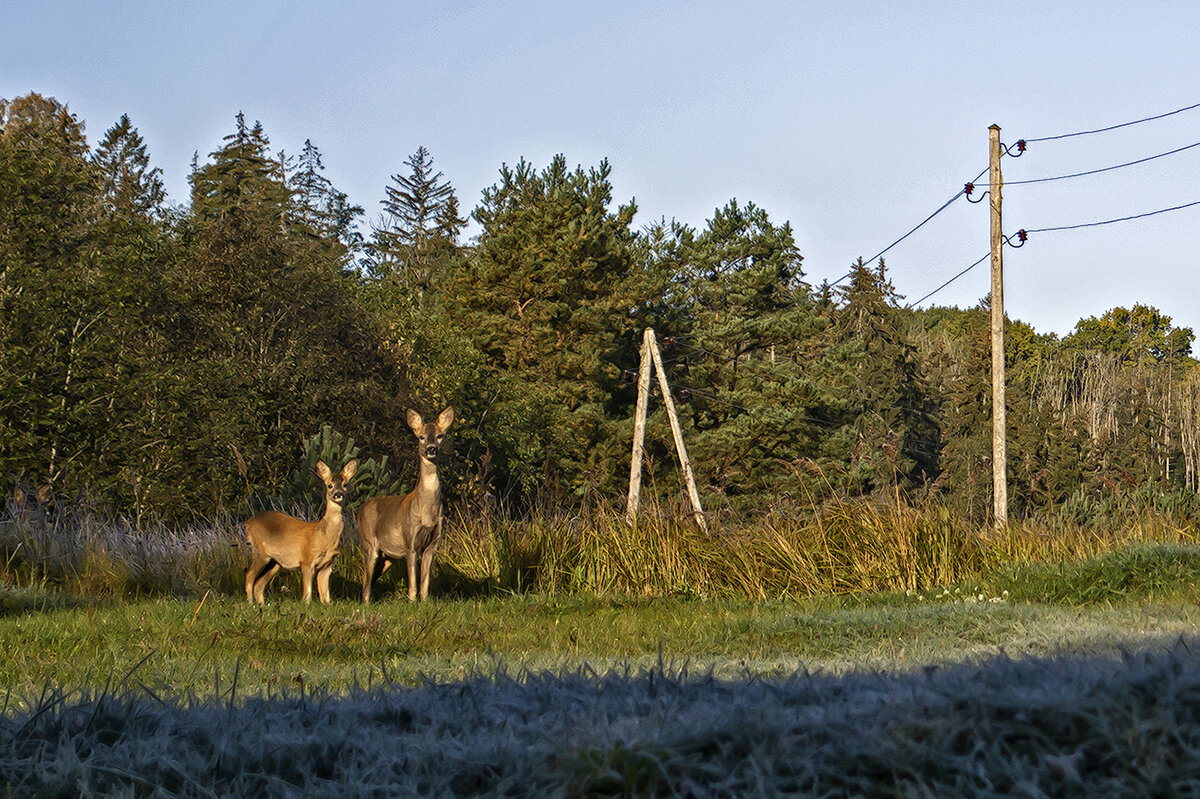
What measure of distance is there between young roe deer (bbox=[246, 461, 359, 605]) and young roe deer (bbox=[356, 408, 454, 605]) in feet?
1.83

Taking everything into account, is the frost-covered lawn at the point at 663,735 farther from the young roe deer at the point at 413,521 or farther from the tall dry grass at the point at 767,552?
the tall dry grass at the point at 767,552

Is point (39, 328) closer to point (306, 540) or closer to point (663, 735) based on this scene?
point (306, 540)

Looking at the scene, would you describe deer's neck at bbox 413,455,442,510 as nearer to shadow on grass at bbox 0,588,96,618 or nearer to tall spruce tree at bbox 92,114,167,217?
shadow on grass at bbox 0,588,96,618

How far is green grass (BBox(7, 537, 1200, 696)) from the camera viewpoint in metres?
6.20

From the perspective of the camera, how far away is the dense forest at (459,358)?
1962 centimetres

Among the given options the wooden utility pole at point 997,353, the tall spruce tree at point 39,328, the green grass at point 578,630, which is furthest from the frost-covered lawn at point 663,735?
the wooden utility pole at point 997,353

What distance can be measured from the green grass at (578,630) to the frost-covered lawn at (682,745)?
5.14 feet

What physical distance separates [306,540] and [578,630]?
289cm

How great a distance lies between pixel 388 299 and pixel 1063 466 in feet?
114

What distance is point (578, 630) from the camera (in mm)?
8930

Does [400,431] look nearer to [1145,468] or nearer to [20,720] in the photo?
[20,720]

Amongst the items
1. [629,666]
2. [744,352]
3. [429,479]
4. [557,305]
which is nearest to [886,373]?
[744,352]

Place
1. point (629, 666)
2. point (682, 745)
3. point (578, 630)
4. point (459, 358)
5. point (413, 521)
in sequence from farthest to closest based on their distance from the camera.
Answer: point (459, 358), point (413, 521), point (578, 630), point (629, 666), point (682, 745)

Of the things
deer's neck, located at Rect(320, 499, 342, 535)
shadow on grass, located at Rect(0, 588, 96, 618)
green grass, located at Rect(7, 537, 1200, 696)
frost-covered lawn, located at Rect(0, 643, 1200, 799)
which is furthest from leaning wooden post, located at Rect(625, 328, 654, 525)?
frost-covered lawn, located at Rect(0, 643, 1200, 799)
